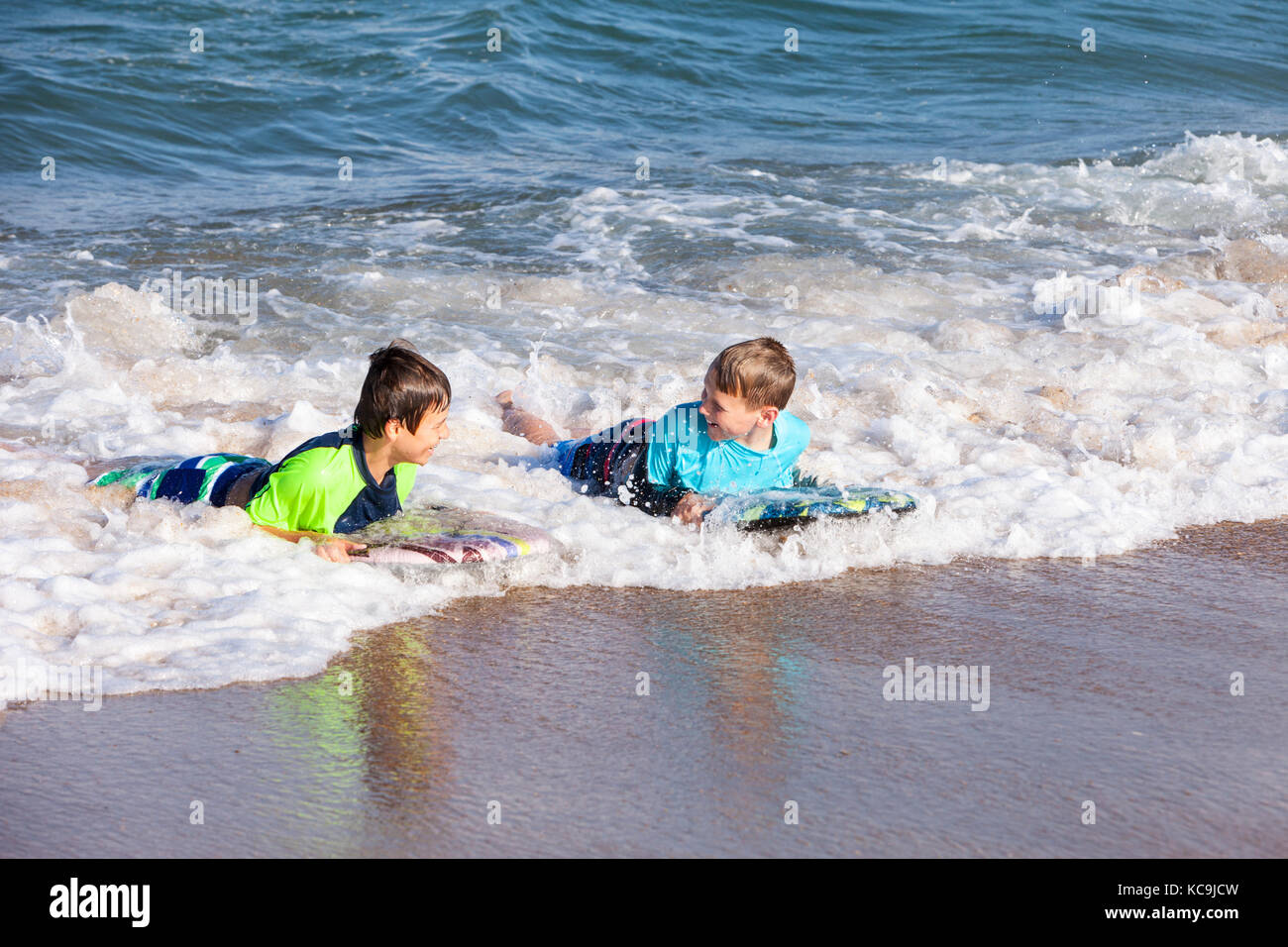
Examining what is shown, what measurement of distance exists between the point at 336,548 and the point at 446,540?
38 cm

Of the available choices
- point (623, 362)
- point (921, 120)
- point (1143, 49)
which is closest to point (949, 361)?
point (623, 362)

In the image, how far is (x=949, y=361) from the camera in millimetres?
7453

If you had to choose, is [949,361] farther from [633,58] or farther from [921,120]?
[633,58]

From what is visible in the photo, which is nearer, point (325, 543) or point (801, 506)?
point (325, 543)

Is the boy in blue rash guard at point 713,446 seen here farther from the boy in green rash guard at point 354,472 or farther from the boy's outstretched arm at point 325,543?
the boy's outstretched arm at point 325,543

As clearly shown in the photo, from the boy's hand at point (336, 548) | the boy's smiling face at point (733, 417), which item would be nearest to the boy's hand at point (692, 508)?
the boy's smiling face at point (733, 417)

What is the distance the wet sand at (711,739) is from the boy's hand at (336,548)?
0.52 metres

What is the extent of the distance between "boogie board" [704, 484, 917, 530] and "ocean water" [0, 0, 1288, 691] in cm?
8

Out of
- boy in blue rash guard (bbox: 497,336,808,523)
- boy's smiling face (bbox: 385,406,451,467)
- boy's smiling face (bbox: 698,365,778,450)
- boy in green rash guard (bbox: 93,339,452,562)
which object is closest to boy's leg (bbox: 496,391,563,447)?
boy in blue rash guard (bbox: 497,336,808,523)

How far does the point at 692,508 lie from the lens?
5.02 meters

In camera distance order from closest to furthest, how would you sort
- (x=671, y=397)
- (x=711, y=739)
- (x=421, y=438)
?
(x=711, y=739)
(x=421, y=438)
(x=671, y=397)

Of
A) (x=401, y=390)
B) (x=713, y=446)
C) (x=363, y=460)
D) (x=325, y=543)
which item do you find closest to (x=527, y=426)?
(x=713, y=446)

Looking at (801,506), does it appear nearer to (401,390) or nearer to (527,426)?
(401,390)

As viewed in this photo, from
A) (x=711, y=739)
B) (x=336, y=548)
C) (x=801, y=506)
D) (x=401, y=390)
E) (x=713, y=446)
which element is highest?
(x=401, y=390)
